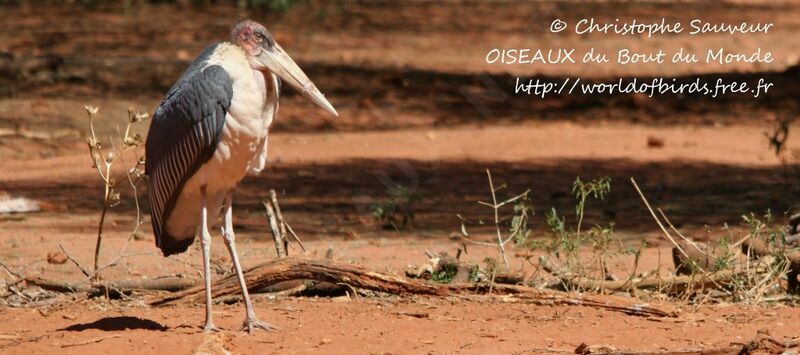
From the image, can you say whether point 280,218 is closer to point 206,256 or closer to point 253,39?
point 206,256

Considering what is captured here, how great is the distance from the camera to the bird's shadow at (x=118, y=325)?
17.1 feet

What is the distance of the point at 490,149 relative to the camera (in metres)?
11.2

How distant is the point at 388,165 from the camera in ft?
34.2

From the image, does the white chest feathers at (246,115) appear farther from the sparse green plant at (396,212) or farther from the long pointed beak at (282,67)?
the sparse green plant at (396,212)

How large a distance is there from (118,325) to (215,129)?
0.82 m

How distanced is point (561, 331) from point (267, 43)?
5.07 feet

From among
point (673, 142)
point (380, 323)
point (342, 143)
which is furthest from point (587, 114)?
point (380, 323)

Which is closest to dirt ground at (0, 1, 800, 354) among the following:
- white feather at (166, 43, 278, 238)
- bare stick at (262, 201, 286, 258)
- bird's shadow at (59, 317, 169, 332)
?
bird's shadow at (59, 317, 169, 332)

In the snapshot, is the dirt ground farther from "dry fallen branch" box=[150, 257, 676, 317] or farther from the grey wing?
the grey wing

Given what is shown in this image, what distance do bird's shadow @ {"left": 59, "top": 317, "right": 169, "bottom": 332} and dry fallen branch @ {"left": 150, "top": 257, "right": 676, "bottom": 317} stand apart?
0.47m

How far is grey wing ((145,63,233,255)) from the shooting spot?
16.7ft

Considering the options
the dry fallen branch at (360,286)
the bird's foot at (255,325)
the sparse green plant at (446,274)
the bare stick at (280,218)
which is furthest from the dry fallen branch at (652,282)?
the bird's foot at (255,325)

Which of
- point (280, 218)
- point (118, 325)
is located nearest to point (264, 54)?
point (280, 218)

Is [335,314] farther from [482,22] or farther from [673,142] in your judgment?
[482,22]
